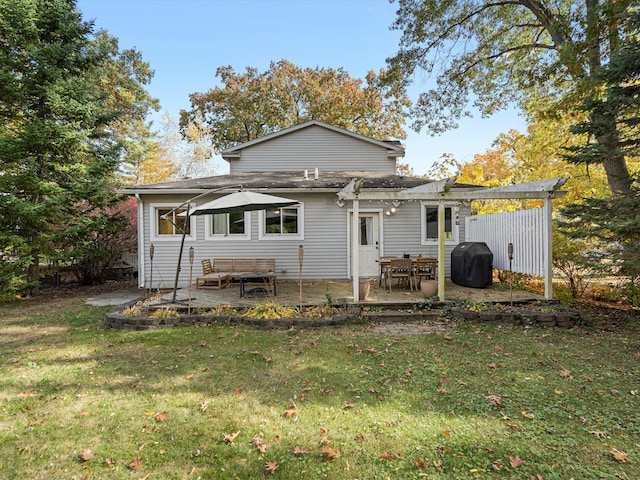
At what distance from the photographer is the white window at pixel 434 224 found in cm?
1074

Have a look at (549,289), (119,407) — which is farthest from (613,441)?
(549,289)

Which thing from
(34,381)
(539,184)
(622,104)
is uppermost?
(622,104)

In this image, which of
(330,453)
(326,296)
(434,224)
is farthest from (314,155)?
(330,453)

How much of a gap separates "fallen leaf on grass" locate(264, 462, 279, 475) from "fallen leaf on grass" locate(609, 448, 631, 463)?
8.54ft

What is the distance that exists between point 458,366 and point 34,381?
538cm

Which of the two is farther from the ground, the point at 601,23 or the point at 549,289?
the point at 601,23

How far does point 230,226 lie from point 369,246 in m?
4.73

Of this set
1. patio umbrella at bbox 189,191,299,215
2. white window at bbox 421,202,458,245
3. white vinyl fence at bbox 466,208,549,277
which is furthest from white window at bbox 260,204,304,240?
white vinyl fence at bbox 466,208,549,277

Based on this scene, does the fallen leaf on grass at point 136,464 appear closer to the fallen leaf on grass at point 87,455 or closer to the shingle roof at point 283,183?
the fallen leaf on grass at point 87,455

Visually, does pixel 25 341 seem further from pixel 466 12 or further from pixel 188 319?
pixel 466 12

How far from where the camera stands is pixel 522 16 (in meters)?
12.0

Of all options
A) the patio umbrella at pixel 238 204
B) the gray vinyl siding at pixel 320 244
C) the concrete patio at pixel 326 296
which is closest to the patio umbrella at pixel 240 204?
the patio umbrella at pixel 238 204

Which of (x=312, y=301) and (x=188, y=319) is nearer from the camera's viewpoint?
(x=188, y=319)

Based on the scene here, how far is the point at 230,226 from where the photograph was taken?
10672 millimetres
